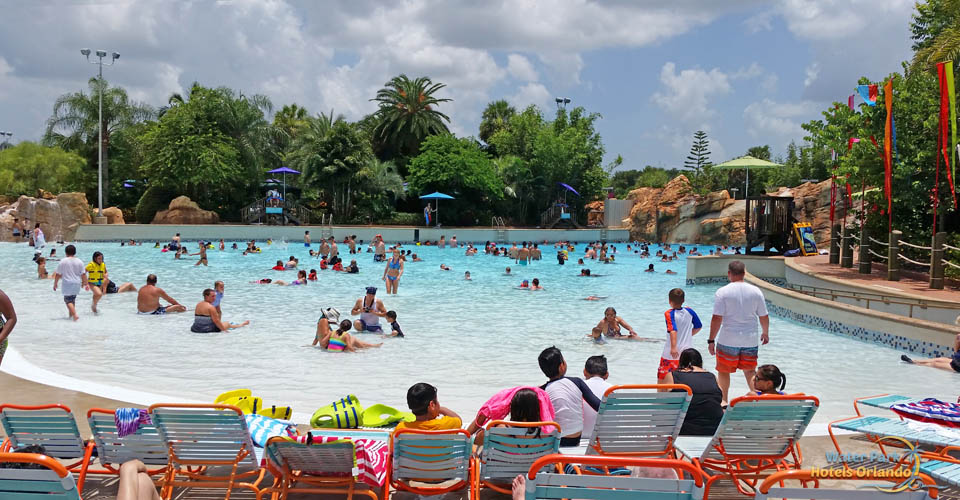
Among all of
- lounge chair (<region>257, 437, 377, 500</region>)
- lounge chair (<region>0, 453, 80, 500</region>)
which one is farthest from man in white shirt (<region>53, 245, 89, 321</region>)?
lounge chair (<region>0, 453, 80, 500</region>)

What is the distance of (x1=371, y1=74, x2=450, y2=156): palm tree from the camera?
5069cm

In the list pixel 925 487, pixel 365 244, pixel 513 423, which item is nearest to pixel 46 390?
pixel 513 423

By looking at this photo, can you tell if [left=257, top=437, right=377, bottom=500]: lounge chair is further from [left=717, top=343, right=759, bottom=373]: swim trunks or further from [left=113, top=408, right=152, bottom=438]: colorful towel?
[left=717, top=343, right=759, bottom=373]: swim trunks

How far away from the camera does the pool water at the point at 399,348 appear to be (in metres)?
8.46

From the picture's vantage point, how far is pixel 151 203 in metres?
44.3

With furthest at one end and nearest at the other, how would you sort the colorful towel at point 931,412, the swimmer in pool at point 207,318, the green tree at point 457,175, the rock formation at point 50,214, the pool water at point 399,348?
the green tree at point 457,175 → the rock formation at point 50,214 → the swimmer in pool at point 207,318 → the pool water at point 399,348 → the colorful towel at point 931,412

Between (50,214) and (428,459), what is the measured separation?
3772cm

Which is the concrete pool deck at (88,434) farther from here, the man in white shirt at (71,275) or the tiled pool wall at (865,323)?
the tiled pool wall at (865,323)

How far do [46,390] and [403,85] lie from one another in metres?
47.5

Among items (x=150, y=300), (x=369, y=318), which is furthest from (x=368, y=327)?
(x=150, y=300)

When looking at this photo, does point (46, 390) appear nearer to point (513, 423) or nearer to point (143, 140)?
point (513, 423)

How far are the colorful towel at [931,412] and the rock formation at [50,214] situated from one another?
38.4 m

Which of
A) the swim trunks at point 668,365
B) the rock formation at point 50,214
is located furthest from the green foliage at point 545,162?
the swim trunks at point 668,365

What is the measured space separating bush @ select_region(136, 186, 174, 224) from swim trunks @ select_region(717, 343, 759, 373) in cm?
4391
